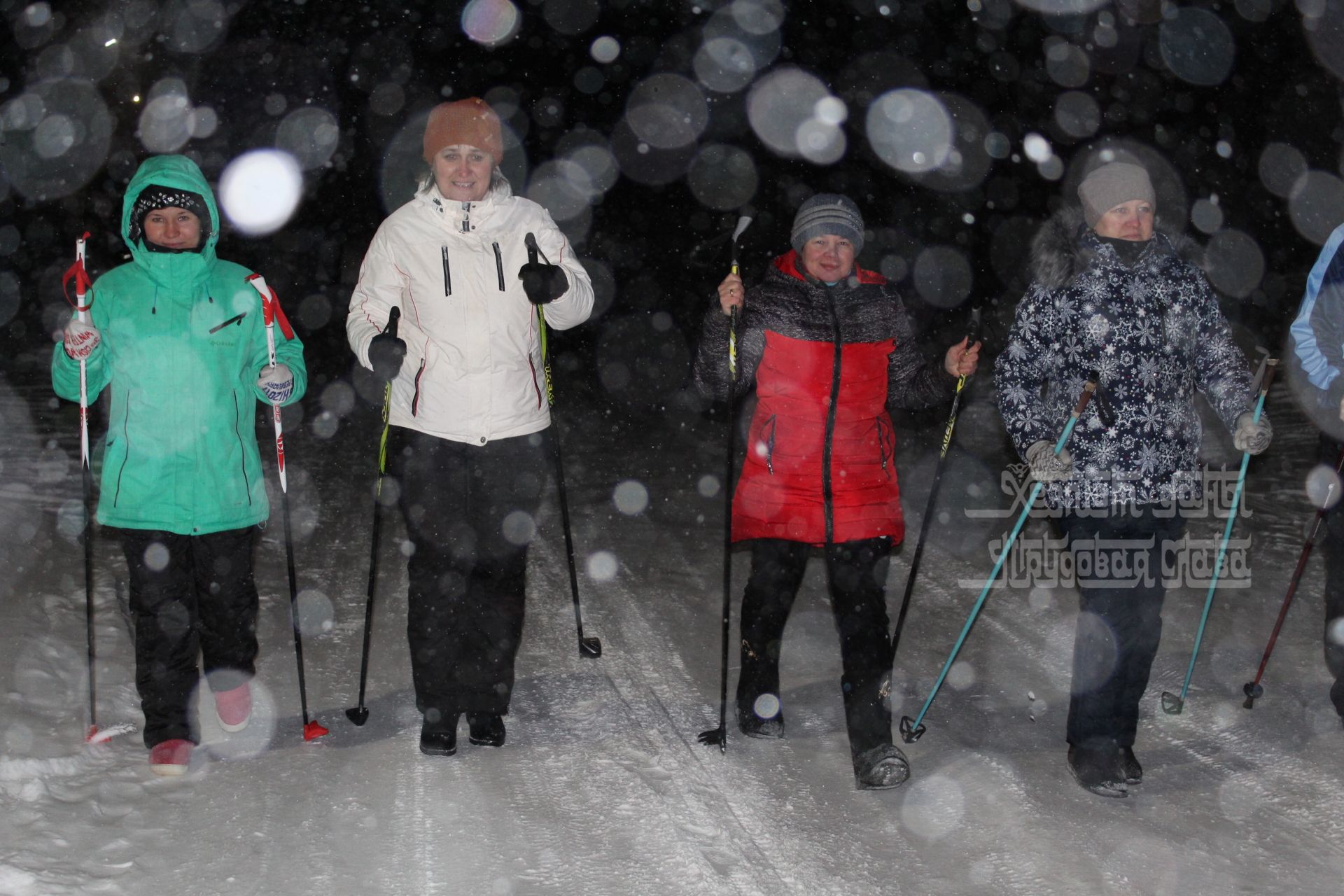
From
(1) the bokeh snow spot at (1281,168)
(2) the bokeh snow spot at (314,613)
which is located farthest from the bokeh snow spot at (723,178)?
(2) the bokeh snow spot at (314,613)

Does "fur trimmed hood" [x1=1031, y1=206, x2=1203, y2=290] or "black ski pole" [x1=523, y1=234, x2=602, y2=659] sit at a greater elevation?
"fur trimmed hood" [x1=1031, y1=206, x2=1203, y2=290]

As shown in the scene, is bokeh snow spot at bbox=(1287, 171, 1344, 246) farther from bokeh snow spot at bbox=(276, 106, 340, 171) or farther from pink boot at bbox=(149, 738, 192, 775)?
bokeh snow spot at bbox=(276, 106, 340, 171)

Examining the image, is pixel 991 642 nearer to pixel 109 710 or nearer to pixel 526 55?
pixel 109 710

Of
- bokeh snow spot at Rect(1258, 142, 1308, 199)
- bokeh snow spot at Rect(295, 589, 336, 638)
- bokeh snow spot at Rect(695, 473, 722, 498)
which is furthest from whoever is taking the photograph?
bokeh snow spot at Rect(1258, 142, 1308, 199)

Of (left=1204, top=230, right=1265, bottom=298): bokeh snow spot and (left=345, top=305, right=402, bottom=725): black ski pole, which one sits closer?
(left=345, top=305, right=402, bottom=725): black ski pole

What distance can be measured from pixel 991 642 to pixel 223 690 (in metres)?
3.40

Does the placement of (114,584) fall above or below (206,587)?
below

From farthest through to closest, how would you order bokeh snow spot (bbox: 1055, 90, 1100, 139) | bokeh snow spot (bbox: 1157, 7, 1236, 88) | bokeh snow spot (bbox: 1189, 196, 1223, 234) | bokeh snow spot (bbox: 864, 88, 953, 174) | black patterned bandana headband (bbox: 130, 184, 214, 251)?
bokeh snow spot (bbox: 864, 88, 953, 174) < bokeh snow spot (bbox: 1055, 90, 1100, 139) < bokeh snow spot (bbox: 1189, 196, 1223, 234) < bokeh snow spot (bbox: 1157, 7, 1236, 88) < black patterned bandana headband (bbox: 130, 184, 214, 251)

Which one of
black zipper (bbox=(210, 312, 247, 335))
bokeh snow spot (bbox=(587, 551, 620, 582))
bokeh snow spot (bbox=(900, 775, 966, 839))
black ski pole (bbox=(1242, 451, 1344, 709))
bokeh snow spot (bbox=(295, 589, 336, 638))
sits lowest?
bokeh snow spot (bbox=(295, 589, 336, 638))

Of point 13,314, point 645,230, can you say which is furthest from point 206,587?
point 645,230

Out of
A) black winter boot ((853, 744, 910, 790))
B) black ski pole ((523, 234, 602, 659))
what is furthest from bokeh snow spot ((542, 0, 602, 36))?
black winter boot ((853, 744, 910, 790))

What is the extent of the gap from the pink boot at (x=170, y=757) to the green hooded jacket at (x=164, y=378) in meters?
0.74

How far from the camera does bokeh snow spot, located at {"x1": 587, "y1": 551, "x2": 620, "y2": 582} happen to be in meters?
6.47

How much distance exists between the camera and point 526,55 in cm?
3747
